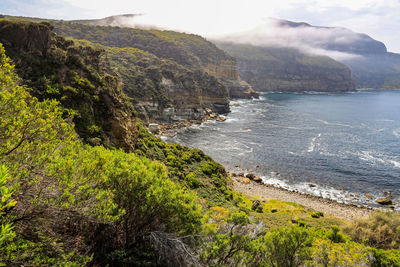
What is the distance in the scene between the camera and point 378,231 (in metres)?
23.6

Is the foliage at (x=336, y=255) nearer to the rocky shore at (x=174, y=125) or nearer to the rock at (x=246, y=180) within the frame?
the rock at (x=246, y=180)

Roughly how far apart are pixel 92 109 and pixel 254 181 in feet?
130

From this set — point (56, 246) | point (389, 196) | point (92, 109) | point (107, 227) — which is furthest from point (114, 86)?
point (389, 196)

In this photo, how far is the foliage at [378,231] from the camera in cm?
2258

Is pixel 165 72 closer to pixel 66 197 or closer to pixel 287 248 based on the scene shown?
pixel 287 248

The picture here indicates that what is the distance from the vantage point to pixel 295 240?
1392cm

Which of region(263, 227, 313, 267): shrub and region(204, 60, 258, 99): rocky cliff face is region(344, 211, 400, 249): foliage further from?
region(204, 60, 258, 99): rocky cliff face

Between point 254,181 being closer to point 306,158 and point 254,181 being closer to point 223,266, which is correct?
point 306,158

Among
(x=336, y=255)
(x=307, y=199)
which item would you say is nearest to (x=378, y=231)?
(x=336, y=255)

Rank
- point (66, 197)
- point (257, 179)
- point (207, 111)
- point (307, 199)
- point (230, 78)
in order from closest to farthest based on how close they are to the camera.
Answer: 1. point (66, 197)
2. point (307, 199)
3. point (257, 179)
4. point (207, 111)
5. point (230, 78)

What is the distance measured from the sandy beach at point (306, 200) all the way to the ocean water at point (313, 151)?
2720 mm

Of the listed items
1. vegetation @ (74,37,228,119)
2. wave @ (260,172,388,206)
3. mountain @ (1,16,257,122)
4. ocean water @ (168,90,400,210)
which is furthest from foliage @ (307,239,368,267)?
vegetation @ (74,37,228,119)

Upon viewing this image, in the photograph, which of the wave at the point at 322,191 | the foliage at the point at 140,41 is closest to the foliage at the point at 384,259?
the wave at the point at 322,191

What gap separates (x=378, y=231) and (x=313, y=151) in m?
50.1
